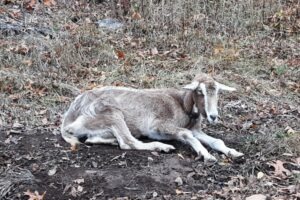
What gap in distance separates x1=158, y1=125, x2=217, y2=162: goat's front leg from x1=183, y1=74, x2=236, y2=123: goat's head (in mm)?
311

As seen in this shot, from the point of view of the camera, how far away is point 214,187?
5.78 m

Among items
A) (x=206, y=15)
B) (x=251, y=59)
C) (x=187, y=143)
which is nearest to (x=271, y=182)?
(x=187, y=143)

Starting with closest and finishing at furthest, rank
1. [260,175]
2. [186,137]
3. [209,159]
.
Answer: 1. [260,175]
2. [209,159]
3. [186,137]

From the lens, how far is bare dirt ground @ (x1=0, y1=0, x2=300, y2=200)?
5.81 m

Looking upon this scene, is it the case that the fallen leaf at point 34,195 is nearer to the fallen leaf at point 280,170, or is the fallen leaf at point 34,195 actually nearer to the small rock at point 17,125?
the small rock at point 17,125

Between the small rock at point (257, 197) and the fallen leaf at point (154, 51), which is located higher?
the small rock at point (257, 197)

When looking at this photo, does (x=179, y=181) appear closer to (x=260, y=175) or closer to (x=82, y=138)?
(x=260, y=175)

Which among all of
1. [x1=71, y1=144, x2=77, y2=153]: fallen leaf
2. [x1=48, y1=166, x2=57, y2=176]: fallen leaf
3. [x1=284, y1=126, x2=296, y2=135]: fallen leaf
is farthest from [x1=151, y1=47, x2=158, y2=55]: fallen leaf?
[x1=48, y1=166, x2=57, y2=176]: fallen leaf

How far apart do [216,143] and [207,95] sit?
2.01 ft

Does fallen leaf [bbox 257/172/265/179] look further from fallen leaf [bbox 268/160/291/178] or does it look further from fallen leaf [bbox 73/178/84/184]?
fallen leaf [bbox 73/178/84/184]

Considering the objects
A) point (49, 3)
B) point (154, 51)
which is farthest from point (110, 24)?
point (154, 51)

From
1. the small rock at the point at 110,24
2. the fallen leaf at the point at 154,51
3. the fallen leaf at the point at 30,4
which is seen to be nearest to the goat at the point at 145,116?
the fallen leaf at the point at 154,51

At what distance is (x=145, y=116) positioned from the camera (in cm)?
710

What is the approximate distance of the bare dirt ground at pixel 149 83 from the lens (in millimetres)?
5809
